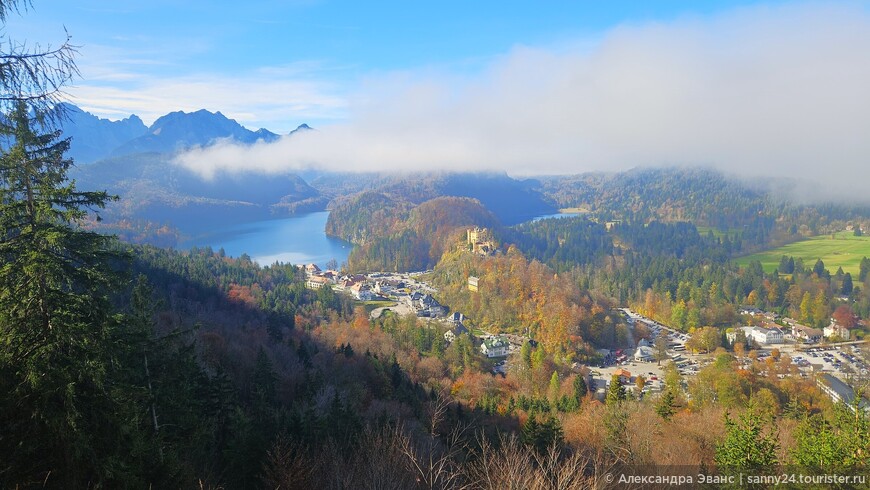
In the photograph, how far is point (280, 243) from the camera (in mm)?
67250

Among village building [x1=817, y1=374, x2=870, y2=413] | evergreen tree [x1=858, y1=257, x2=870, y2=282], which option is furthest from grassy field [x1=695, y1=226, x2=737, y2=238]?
village building [x1=817, y1=374, x2=870, y2=413]

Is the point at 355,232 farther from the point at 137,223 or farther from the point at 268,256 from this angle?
the point at 137,223

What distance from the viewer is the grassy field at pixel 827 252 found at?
47.4 meters

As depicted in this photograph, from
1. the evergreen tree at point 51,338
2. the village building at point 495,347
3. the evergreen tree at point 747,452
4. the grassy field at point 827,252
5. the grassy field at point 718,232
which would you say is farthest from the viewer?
the grassy field at point 718,232

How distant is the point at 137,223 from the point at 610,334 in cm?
6476

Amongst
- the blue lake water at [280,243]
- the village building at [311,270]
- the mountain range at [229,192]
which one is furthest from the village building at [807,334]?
the mountain range at [229,192]

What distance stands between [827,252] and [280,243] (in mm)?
67210

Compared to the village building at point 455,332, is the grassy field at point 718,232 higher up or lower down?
lower down

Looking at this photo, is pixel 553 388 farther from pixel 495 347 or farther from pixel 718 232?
pixel 718 232

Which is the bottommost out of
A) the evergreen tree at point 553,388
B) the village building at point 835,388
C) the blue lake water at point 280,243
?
the blue lake water at point 280,243

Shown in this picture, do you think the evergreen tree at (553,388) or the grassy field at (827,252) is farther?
the grassy field at (827,252)

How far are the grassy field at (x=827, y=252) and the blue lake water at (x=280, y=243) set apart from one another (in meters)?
47.8

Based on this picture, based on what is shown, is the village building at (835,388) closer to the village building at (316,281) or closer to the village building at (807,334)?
the village building at (807,334)

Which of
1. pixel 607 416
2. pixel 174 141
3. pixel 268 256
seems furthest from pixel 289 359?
pixel 174 141
